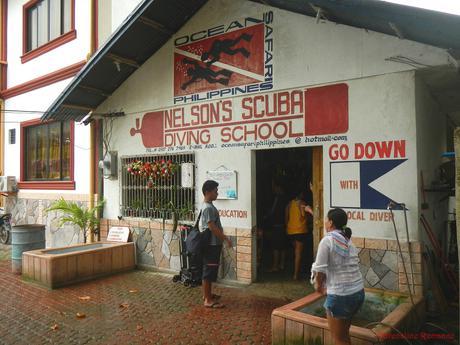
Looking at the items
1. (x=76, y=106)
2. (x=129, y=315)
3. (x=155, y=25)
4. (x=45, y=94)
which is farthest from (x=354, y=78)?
(x=45, y=94)

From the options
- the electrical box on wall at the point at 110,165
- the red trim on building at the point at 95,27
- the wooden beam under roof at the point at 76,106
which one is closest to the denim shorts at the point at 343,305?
the electrical box on wall at the point at 110,165

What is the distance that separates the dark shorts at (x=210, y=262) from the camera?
5.74m

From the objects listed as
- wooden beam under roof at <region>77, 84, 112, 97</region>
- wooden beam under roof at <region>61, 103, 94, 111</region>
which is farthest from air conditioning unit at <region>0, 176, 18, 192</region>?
wooden beam under roof at <region>77, 84, 112, 97</region>

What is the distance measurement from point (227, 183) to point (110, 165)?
10.4ft

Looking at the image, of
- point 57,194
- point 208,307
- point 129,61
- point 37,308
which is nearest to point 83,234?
point 57,194

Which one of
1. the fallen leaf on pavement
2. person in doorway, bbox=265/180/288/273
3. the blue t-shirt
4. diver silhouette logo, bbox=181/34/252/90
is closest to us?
the fallen leaf on pavement

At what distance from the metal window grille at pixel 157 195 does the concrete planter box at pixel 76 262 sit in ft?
2.77

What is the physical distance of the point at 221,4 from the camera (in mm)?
7270

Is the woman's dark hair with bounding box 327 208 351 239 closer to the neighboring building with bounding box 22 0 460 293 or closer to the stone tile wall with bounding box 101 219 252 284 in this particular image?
the neighboring building with bounding box 22 0 460 293

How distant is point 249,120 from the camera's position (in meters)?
6.84

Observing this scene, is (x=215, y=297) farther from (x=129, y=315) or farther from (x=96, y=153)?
(x=96, y=153)

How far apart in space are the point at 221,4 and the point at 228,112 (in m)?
2.02

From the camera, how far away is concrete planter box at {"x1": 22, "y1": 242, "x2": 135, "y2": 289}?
7.05 meters

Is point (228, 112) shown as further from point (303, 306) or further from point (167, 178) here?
point (303, 306)
